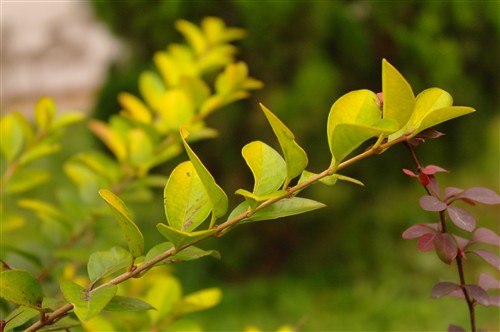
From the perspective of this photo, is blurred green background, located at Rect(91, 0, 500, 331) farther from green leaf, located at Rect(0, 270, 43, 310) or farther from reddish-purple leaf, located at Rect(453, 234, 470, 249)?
green leaf, located at Rect(0, 270, 43, 310)

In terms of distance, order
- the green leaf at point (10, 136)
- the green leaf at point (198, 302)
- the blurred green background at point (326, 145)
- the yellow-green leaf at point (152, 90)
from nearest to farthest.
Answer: the green leaf at point (198, 302)
the green leaf at point (10, 136)
the yellow-green leaf at point (152, 90)
the blurred green background at point (326, 145)

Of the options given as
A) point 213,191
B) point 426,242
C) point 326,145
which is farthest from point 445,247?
point 326,145

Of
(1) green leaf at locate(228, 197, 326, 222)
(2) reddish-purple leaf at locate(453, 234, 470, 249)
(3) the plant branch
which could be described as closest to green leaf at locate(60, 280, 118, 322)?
(3) the plant branch

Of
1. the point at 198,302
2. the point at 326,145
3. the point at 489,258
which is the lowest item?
the point at 326,145

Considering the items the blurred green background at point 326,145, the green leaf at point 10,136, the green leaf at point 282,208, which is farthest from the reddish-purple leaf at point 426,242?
the blurred green background at point 326,145

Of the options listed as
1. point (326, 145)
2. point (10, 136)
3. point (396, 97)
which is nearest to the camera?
point (396, 97)

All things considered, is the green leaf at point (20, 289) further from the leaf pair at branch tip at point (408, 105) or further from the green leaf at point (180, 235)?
the leaf pair at branch tip at point (408, 105)

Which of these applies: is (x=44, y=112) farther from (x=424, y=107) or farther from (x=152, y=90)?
(x=424, y=107)
